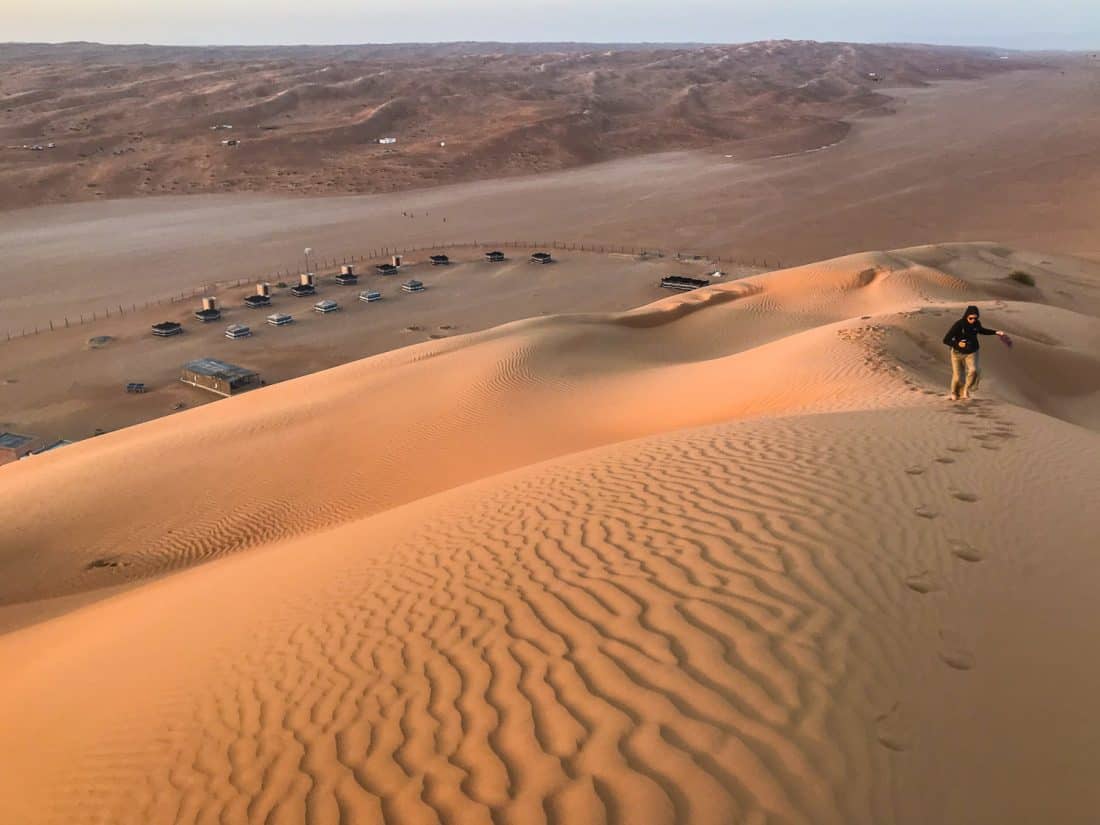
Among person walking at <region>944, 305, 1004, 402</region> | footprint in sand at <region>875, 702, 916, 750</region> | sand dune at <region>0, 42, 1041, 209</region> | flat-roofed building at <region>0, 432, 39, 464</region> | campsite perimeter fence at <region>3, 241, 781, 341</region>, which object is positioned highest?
sand dune at <region>0, 42, 1041, 209</region>

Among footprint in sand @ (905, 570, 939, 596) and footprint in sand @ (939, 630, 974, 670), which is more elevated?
footprint in sand @ (939, 630, 974, 670)

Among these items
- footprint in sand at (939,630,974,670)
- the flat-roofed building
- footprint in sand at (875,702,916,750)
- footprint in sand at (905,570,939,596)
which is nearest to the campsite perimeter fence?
the flat-roofed building

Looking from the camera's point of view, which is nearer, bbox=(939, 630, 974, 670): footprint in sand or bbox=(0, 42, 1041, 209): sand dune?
bbox=(939, 630, 974, 670): footprint in sand

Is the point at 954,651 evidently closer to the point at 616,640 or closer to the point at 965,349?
the point at 616,640

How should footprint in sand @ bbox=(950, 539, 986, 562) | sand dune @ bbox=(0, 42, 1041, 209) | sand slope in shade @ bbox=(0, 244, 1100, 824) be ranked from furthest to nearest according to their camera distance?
sand dune @ bbox=(0, 42, 1041, 209)
footprint in sand @ bbox=(950, 539, 986, 562)
sand slope in shade @ bbox=(0, 244, 1100, 824)

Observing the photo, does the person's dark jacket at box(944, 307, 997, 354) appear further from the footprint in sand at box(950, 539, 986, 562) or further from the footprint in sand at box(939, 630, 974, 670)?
the footprint in sand at box(939, 630, 974, 670)

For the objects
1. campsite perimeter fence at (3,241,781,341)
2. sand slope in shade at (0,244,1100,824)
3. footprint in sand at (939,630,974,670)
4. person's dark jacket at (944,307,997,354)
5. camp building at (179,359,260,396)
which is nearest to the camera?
sand slope in shade at (0,244,1100,824)

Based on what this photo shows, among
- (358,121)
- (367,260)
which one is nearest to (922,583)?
(367,260)
